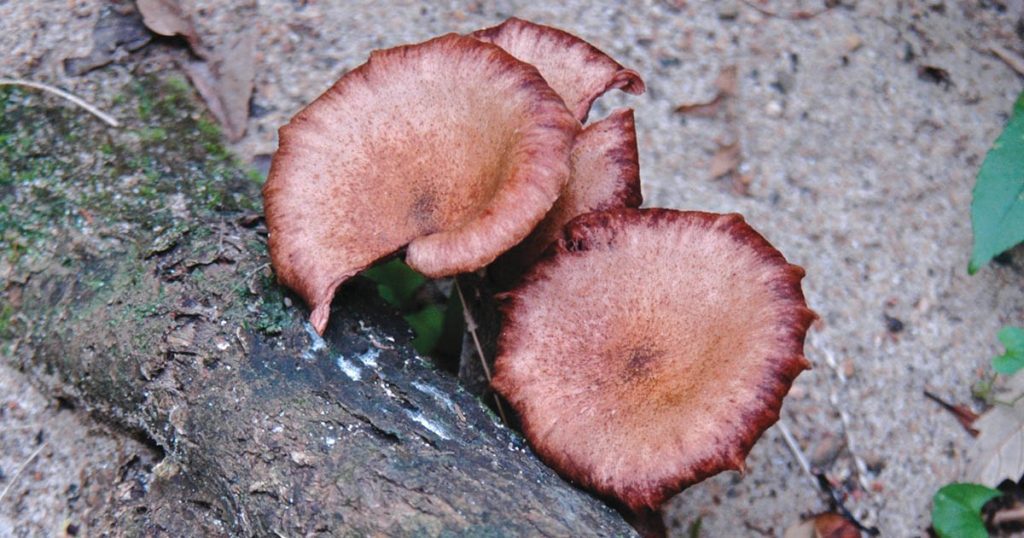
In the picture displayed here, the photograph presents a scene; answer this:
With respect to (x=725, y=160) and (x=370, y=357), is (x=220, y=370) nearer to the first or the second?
(x=370, y=357)

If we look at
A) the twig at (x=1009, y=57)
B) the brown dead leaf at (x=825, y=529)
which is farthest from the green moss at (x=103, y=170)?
the twig at (x=1009, y=57)

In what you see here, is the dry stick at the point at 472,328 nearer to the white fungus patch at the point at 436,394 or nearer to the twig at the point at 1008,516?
the white fungus patch at the point at 436,394

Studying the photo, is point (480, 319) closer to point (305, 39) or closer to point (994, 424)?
point (305, 39)

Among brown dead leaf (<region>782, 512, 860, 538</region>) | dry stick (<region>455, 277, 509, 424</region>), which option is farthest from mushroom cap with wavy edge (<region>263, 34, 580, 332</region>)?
brown dead leaf (<region>782, 512, 860, 538</region>)

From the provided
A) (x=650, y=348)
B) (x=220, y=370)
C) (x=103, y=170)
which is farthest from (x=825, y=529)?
(x=103, y=170)

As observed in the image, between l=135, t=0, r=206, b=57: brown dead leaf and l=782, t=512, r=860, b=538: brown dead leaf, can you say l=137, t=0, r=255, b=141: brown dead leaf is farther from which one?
l=782, t=512, r=860, b=538: brown dead leaf

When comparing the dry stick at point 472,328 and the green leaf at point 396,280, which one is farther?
the green leaf at point 396,280
